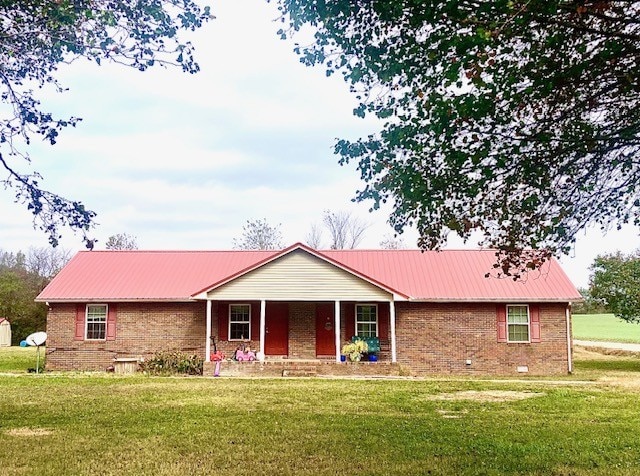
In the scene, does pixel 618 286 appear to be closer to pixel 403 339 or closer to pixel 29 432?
pixel 403 339

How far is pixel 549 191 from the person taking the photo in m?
7.95

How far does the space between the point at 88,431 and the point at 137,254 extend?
60.2ft

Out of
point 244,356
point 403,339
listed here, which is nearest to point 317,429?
point 244,356

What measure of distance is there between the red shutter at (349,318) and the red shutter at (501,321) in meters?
5.20

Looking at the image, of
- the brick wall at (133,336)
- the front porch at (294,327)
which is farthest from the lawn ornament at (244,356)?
the brick wall at (133,336)

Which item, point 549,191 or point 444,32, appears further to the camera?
point 549,191

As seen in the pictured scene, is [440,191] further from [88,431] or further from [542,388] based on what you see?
[542,388]

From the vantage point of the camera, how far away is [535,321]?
23.5 meters

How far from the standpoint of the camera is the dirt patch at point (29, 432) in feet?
33.3

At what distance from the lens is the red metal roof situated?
928 inches

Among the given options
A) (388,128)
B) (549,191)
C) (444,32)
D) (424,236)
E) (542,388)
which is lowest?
(542,388)

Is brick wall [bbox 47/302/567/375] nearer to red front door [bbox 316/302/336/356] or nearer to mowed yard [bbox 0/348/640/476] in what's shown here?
red front door [bbox 316/302/336/356]

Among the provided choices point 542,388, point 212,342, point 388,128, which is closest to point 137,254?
point 212,342

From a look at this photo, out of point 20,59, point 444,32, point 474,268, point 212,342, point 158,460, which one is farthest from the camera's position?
point 474,268
